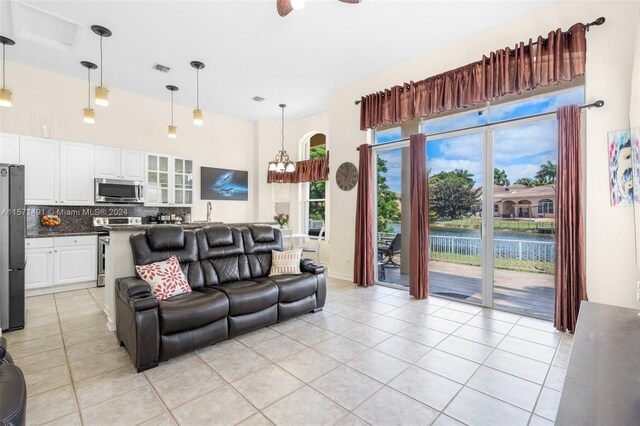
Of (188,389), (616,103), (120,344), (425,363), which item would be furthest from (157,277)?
(616,103)

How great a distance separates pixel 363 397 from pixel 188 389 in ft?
4.14

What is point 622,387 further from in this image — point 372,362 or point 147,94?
point 147,94

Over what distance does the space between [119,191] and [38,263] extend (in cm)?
154

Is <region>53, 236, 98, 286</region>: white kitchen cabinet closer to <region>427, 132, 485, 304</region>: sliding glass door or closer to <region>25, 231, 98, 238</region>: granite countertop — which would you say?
<region>25, 231, 98, 238</region>: granite countertop

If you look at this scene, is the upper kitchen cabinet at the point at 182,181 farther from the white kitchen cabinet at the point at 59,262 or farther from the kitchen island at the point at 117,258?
the kitchen island at the point at 117,258

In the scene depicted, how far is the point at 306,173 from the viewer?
712 cm

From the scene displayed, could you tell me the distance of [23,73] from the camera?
15.3 feet

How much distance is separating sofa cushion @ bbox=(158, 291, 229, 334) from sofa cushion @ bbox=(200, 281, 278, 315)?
9cm

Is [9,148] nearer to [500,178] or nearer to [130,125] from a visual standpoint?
[130,125]

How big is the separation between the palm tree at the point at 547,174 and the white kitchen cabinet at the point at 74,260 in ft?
21.3

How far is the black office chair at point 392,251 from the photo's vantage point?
5.12 meters

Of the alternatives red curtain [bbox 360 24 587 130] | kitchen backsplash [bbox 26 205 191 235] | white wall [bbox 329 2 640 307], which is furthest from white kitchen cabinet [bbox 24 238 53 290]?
white wall [bbox 329 2 640 307]

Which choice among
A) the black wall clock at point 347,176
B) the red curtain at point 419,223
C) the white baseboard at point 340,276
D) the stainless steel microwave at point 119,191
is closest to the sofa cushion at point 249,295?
the red curtain at point 419,223

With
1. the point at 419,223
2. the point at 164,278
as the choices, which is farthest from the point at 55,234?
the point at 419,223
